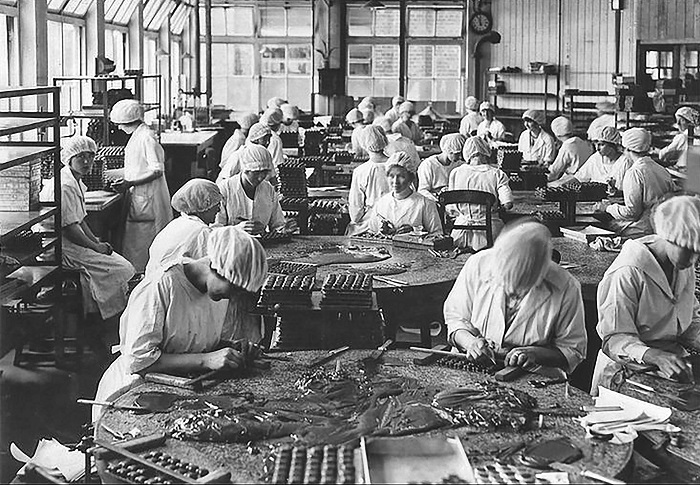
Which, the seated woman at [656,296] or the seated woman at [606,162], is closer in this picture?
the seated woman at [656,296]

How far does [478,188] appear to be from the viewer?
8375mm

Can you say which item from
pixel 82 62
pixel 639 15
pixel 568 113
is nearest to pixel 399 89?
pixel 568 113

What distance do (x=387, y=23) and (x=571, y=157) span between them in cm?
907

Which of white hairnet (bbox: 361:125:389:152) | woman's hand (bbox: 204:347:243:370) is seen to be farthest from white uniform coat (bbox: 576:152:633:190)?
woman's hand (bbox: 204:347:243:370)

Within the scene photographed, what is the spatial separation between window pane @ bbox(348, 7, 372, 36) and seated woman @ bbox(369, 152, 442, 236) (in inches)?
540

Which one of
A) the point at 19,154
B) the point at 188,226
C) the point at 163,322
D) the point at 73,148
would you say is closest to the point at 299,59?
the point at 73,148

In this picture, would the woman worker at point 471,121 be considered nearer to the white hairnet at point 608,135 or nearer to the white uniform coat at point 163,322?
the white hairnet at point 608,135

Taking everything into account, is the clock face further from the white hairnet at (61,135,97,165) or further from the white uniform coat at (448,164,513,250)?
the white hairnet at (61,135,97,165)

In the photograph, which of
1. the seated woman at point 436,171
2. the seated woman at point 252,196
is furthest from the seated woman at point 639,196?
the seated woman at point 252,196

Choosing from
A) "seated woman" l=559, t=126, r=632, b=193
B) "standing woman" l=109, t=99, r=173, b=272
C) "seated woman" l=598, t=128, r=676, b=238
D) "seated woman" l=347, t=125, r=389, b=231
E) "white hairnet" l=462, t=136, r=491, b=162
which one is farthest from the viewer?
"seated woman" l=559, t=126, r=632, b=193

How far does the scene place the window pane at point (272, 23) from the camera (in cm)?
1998

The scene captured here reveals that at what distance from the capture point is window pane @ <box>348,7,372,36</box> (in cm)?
2009

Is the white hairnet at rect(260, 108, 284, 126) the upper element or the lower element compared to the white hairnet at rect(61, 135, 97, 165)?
upper

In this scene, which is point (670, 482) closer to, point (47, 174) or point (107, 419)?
point (107, 419)
